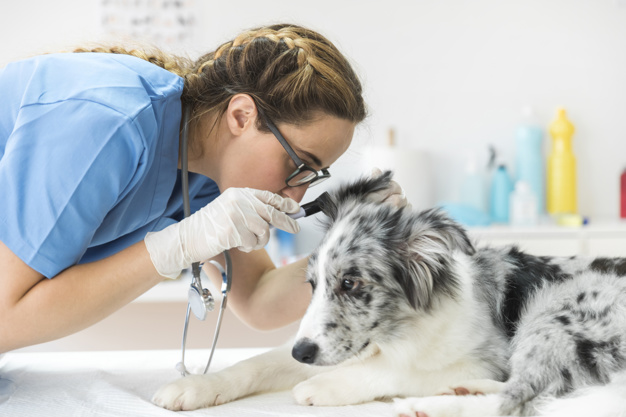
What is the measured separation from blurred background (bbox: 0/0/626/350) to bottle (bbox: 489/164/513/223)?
3cm

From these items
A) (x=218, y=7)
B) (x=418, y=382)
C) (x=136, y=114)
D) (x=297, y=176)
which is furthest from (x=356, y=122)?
(x=218, y=7)

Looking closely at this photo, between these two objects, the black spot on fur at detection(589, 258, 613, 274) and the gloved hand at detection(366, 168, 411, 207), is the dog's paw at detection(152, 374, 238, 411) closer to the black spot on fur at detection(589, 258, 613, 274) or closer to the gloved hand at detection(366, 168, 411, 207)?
the gloved hand at detection(366, 168, 411, 207)

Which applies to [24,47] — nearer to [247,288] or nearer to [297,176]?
[247,288]

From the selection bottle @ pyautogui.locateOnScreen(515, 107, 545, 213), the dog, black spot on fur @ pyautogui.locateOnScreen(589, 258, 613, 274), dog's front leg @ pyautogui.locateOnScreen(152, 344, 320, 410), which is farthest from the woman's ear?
bottle @ pyautogui.locateOnScreen(515, 107, 545, 213)

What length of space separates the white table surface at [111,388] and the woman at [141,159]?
0.17 meters

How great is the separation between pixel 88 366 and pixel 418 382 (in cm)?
100

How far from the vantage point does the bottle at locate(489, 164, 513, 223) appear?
12.5ft

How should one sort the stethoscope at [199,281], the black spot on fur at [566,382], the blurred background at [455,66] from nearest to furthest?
the black spot on fur at [566,382]
the stethoscope at [199,281]
the blurred background at [455,66]

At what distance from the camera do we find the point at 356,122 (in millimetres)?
1684

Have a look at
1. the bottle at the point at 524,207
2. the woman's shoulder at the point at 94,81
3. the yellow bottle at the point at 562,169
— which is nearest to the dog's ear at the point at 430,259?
the woman's shoulder at the point at 94,81

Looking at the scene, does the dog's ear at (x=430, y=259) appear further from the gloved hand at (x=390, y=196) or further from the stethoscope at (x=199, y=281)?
the stethoscope at (x=199, y=281)

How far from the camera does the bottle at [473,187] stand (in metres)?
3.85

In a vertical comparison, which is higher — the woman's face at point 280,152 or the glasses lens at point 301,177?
the woman's face at point 280,152

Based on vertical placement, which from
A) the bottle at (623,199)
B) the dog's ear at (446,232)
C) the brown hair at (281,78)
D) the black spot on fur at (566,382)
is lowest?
the bottle at (623,199)
